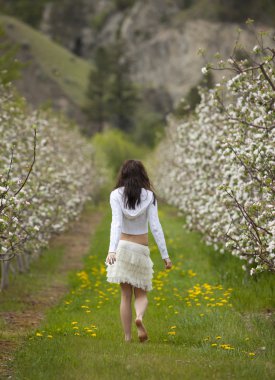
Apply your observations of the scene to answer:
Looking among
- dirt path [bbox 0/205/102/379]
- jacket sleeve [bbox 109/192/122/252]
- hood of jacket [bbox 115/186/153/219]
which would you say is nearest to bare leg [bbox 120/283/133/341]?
jacket sleeve [bbox 109/192/122/252]

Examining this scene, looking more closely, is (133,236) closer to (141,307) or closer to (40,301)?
(141,307)

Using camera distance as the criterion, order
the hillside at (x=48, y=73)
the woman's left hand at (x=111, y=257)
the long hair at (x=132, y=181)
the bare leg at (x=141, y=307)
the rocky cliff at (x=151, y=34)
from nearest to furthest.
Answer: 1. the woman's left hand at (x=111, y=257)
2. the bare leg at (x=141, y=307)
3. the long hair at (x=132, y=181)
4. the rocky cliff at (x=151, y=34)
5. the hillside at (x=48, y=73)

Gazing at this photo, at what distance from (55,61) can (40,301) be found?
308 ft

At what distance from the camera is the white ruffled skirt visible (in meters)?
7.84

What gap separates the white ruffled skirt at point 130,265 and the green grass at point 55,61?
89128mm

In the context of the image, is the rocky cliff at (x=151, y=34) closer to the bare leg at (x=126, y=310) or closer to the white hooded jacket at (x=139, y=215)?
the white hooded jacket at (x=139, y=215)

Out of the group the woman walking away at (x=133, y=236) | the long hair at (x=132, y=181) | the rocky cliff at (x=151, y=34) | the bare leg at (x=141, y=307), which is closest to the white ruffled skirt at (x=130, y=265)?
the woman walking away at (x=133, y=236)

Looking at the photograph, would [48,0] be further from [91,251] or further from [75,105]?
[91,251]

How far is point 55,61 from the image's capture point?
102938 mm

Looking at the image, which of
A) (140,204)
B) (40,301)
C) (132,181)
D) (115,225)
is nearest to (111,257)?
(115,225)

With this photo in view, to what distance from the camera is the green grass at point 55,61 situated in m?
98.7

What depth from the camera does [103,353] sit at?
7.24 meters

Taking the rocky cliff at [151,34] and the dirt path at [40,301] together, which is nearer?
the dirt path at [40,301]

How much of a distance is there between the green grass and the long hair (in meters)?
88.8
